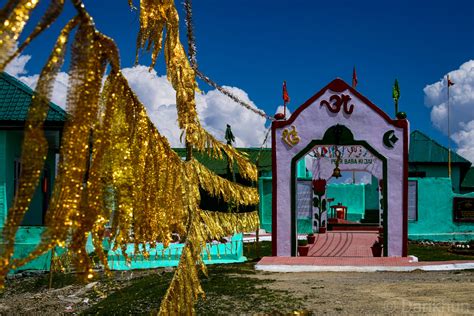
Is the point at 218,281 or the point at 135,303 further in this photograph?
the point at 218,281

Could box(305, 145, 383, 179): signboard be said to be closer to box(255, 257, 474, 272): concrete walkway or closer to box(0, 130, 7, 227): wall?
box(255, 257, 474, 272): concrete walkway

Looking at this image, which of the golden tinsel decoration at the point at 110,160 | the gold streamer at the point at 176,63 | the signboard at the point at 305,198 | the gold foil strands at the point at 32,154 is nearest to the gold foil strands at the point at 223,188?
the golden tinsel decoration at the point at 110,160

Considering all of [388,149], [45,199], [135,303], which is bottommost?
[135,303]

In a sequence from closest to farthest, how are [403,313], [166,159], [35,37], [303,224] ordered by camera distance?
[35,37] < [166,159] < [403,313] < [303,224]

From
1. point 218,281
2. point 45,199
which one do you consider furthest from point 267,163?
point 218,281

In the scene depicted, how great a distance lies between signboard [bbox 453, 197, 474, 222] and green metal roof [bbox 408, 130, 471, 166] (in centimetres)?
1015

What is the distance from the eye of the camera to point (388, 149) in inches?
603

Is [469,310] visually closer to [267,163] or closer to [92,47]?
[92,47]

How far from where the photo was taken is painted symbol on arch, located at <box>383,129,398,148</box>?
15.3 m

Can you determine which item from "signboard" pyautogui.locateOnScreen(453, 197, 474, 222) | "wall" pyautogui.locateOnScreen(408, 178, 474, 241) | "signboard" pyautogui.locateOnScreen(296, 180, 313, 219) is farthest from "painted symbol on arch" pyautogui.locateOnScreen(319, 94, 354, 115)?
"signboard" pyautogui.locateOnScreen(453, 197, 474, 222)

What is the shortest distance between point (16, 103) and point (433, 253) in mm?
14259

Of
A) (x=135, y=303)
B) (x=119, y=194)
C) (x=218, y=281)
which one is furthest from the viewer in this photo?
(x=218, y=281)

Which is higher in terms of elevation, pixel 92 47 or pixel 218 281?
pixel 92 47

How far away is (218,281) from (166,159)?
867cm
